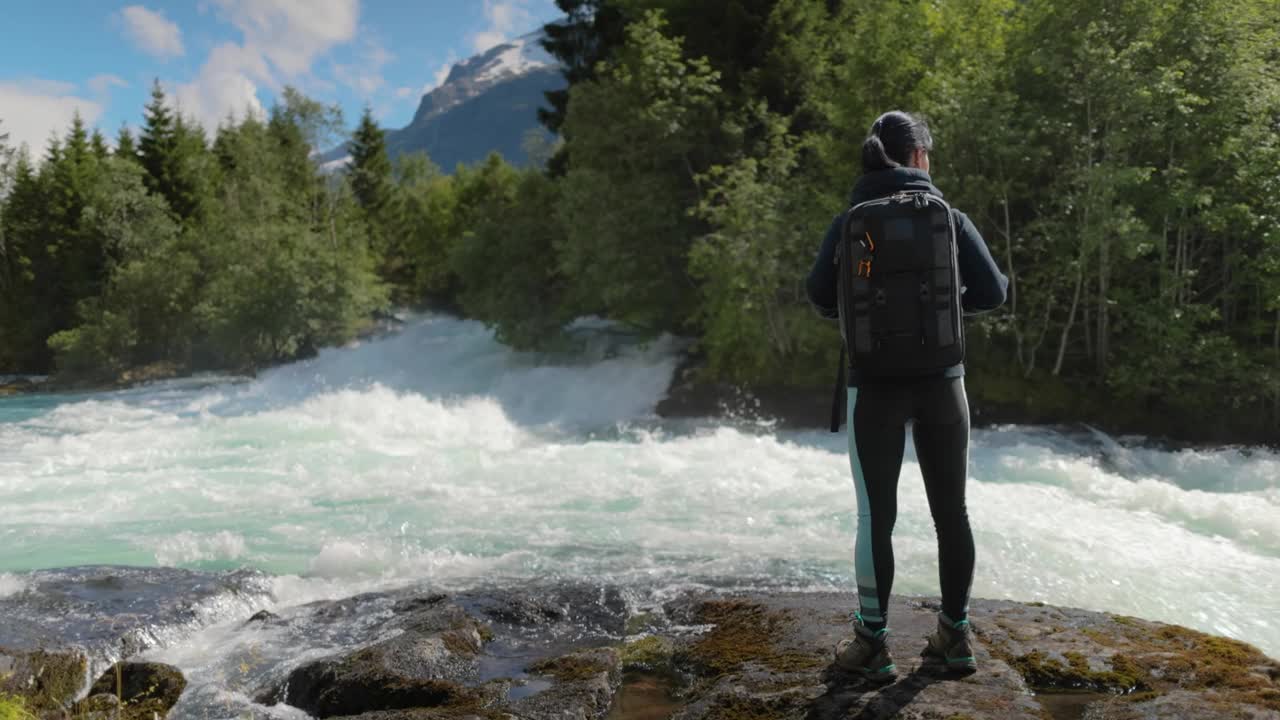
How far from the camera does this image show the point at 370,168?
4569cm

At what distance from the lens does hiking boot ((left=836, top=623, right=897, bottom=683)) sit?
3.34 metres

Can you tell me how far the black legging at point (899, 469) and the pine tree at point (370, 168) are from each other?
45.1 metres

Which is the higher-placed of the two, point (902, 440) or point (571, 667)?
point (902, 440)

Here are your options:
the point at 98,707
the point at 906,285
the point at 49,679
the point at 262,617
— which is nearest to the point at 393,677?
the point at 98,707

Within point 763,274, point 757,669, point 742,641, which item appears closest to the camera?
point 757,669

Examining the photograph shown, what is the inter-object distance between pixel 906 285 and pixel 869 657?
1.55 m

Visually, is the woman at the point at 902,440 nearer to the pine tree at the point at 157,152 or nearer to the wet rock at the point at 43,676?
the wet rock at the point at 43,676

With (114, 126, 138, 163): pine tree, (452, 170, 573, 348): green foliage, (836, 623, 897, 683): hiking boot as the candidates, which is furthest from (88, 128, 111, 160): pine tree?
(836, 623, 897, 683): hiking boot

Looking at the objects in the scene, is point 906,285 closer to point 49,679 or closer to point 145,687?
point 145,687

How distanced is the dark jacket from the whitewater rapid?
125 inches

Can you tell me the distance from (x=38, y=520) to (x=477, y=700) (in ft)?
25.8

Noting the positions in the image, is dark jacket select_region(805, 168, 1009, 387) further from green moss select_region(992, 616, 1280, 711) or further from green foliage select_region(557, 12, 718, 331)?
green foliage select_region(557, 12, 718, 331)

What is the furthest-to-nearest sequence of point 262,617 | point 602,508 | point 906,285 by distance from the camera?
Result: point 602,508 < point 262,617 < point 906,285

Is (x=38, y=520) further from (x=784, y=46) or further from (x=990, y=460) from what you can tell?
(x=784, y=46)
